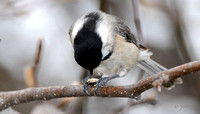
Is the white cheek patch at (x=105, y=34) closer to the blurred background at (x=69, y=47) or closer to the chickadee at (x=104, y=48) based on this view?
the chickadee at (x=104, y=48)

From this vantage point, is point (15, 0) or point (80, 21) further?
point (15, 0)

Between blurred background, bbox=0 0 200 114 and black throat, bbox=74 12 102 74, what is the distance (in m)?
0.26

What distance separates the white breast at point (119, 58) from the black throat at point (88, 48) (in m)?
0.24

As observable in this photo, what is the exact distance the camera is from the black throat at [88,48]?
1.69 metres

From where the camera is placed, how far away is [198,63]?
4.00 ft

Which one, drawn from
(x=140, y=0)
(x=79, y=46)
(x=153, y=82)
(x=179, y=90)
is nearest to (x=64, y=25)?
(x=140, y=0)

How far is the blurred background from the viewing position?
7.53 feet

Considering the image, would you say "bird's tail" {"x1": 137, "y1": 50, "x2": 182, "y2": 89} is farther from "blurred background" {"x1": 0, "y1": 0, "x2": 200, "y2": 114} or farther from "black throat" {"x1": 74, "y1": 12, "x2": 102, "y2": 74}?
"black throat" {"x1": 74, "y1": 12, "x2": 102, "y2": 74}

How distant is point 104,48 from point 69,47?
186 cm

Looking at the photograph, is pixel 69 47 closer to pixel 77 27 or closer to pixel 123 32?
pixel 123 32

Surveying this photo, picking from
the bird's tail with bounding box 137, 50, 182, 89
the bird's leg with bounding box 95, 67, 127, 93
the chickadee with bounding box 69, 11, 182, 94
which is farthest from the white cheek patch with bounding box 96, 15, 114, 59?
the bird's tail with bounding box 137, 50, 182, 89

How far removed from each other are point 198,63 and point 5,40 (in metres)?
2.82

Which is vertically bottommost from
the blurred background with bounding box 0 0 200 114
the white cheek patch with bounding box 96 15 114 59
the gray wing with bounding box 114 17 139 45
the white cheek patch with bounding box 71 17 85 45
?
the blurred background with bounding box 0 0 200 114

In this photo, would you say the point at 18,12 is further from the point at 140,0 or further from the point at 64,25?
the point at 64,25
